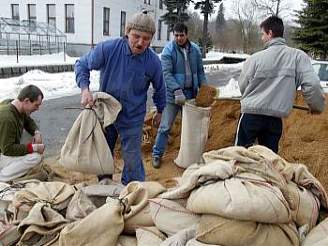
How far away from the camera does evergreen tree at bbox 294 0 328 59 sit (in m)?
13.4

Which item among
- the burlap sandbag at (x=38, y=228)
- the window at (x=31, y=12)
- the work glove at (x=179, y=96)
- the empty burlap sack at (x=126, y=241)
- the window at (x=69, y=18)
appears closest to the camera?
the empty burlap sack at (x=126, y=241)

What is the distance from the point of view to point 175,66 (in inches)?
178

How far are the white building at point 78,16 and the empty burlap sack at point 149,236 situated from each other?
27362 mm

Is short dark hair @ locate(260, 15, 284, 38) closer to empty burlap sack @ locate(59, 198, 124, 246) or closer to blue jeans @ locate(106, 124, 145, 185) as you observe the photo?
blue jeans @ locate(106, 124, 145, 185)

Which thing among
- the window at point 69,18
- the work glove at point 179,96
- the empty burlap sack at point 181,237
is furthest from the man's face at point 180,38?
the window at point 69,18

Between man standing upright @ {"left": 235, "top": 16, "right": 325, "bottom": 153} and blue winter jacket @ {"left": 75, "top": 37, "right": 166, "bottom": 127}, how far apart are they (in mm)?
823

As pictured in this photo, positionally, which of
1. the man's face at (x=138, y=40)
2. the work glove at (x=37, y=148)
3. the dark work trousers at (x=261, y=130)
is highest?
the man's face at (x=138, y=40)

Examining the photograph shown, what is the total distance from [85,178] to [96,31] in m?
26.1

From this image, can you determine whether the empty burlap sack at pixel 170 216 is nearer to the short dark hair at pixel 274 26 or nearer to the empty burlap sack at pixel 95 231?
the empty burlap sack at pixel 95 231

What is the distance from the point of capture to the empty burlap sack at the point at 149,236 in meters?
2.09

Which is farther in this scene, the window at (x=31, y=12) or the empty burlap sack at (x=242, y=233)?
the window at (x=31, y=12)

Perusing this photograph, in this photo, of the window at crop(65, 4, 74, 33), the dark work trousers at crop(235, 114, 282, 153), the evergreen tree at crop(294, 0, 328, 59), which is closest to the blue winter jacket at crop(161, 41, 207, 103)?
the dark work trousers at crop(235, 114, 282, 153)

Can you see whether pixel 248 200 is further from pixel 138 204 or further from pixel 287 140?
pixel 287 140

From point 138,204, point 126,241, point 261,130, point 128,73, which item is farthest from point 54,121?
point 126,241
